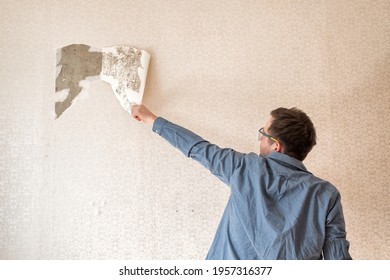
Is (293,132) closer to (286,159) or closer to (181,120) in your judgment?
(286,159)

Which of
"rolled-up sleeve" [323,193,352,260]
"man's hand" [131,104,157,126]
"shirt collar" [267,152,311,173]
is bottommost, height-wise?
"rolled-up sleeve" [323,193,352,260]

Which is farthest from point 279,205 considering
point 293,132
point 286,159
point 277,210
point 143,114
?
point 143,114

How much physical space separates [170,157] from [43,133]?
63cm

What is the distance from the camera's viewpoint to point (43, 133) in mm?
1699

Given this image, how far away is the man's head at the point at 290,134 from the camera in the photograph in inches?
46.0

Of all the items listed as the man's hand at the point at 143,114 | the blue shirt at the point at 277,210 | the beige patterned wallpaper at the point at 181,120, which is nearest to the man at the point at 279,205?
the blue shirt at the point at 277,210

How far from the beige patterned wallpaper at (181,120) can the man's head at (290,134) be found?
418 mm

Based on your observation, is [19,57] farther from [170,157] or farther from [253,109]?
[253,109]

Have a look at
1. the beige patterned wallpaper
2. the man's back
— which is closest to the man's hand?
the beige patterned wallpaper

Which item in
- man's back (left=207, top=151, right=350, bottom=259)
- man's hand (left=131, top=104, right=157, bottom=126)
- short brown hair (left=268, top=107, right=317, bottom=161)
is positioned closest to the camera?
man's back (left=207, top=151, right=350, bottom=259)

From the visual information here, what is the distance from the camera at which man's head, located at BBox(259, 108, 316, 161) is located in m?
1.17

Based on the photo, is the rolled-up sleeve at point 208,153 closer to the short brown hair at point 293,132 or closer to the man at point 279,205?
the man at point 279,205

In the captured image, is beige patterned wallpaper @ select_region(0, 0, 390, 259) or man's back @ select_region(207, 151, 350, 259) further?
beige patterned wallpaper @ select_region(0, 0, 390, 259)

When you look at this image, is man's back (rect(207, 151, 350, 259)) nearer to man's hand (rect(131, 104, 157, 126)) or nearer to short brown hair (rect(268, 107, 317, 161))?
short brown hair (rect(268, 107, 317, 161))
